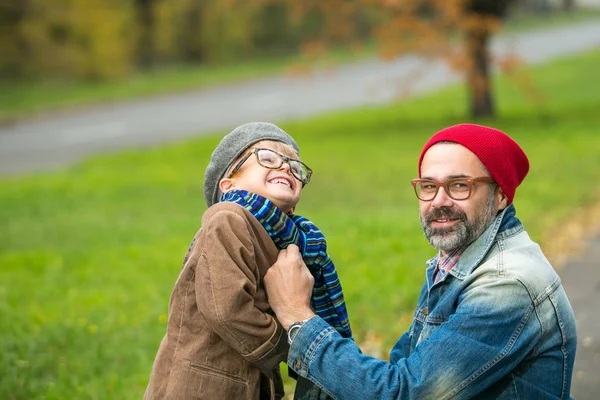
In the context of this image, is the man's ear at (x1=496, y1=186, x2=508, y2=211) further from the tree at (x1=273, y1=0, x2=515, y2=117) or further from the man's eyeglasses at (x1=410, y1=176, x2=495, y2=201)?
the tree at (x1=273, y1=0, x2=515, y2=117)

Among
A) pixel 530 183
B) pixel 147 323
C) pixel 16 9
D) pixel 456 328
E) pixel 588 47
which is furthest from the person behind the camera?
pixel 588 47

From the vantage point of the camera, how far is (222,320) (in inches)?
102

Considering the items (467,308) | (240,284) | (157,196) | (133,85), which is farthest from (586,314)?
(133,85)

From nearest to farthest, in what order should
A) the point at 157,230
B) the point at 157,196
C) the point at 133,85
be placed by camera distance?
the point at 157,230
the point at 157,196
the point at 133,85

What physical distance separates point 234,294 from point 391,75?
77.0 ft

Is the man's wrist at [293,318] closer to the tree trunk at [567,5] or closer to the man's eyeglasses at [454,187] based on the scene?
the man's eyeglasses at [454,187]

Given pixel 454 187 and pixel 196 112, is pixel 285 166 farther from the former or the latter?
pixel 196 112

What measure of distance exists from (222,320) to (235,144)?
647 millimetres

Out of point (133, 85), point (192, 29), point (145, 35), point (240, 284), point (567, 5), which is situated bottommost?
point (240, 284)

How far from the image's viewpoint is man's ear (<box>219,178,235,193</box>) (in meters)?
2.94

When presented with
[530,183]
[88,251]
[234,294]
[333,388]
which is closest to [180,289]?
[234,294]

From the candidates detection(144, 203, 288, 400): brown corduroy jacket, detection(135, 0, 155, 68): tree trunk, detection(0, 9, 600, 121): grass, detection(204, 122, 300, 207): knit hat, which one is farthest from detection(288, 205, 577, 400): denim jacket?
detection(135, 0, 155, 68): tree trunk

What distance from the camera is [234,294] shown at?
2.58 m

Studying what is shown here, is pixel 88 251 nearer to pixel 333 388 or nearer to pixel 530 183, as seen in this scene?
pixel 530 183
